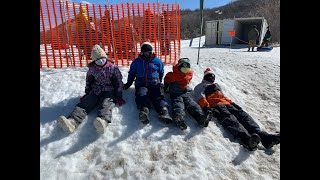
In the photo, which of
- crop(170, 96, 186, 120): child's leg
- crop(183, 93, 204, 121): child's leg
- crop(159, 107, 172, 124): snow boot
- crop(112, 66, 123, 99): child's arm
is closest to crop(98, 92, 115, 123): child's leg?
crop(112, 66, 123, 99): child's arm

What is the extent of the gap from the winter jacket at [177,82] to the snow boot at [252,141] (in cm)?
154

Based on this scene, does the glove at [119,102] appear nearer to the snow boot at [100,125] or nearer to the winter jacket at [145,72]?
the winter jacket at [145,72]

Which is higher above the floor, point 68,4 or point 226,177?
point 68,4

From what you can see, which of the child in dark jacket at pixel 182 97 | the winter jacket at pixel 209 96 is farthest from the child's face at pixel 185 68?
the winter jacket at pixel 209 96

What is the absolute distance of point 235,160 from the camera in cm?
389

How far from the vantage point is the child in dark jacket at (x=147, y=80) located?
4.80m

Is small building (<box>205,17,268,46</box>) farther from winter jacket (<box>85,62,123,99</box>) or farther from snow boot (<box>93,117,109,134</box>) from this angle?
snow boot (<box>93,117,109,134</box>)

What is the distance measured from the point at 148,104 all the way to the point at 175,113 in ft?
1.78

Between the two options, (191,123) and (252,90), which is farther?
(252,90)

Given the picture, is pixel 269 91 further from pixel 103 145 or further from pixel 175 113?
pixel 103 145

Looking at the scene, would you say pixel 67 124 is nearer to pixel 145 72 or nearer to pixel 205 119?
pixel 145 72

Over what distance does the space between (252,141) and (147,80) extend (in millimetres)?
2215

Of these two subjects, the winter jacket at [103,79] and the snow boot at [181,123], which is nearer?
the snow boot at [181,123]
